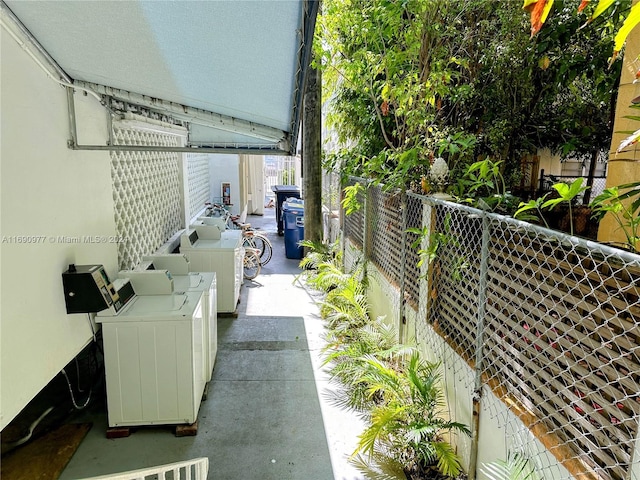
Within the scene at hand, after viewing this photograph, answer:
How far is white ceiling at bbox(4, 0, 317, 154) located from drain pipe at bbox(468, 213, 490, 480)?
138cm

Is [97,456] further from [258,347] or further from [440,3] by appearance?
[440,3]

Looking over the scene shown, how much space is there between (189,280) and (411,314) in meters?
2.08

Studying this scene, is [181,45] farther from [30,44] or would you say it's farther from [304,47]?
[30,44]

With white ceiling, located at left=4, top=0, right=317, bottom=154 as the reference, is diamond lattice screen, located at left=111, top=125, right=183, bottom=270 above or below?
below

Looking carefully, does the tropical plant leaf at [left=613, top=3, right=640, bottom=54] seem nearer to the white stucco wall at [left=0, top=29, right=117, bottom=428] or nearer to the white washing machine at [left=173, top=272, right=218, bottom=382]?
the white stucco wall at [left=0, top=29, right=117, bottom=428]

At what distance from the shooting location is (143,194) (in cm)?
452

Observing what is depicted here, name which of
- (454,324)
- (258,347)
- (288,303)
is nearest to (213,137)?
(288,303)

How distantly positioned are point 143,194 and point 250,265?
3004mm

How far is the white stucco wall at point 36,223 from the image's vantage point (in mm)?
2006

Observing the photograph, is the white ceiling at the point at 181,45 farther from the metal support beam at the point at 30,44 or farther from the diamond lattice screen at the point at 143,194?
the diamond lattice screen at the point at 143,194

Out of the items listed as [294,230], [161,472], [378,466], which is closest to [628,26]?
[161,472]

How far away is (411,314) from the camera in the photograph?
364 centimetres

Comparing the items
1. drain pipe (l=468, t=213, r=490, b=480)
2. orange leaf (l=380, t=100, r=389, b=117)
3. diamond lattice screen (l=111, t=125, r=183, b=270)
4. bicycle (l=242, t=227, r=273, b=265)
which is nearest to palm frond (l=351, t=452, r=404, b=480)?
drain pipe (l=468, t=213, r=490, b=480)

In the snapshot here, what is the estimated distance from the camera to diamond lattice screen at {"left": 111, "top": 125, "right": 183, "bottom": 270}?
3770 mm
